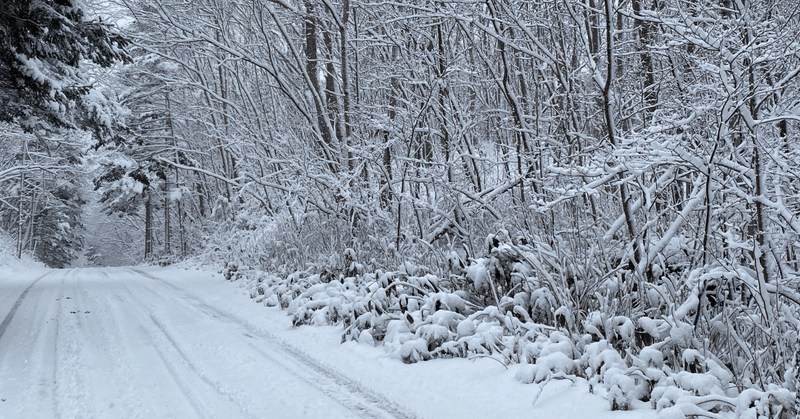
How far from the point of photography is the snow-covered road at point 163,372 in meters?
3.42

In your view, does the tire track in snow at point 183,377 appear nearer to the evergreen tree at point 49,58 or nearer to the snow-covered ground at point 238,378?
the snow-covered ground at point 238,378

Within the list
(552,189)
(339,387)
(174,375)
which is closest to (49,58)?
(174,375)

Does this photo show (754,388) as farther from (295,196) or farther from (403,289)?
(295,196)

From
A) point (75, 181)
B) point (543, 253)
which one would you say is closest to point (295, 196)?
point (543, 253)

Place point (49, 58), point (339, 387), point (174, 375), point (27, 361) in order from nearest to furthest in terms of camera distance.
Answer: point (339, 387) < point (174, 375) < point (27, 361) < point (49, 58)

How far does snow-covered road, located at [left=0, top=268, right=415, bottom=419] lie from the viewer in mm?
3416

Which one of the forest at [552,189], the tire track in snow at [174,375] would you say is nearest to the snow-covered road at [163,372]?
the tire track in snow at [174,375]

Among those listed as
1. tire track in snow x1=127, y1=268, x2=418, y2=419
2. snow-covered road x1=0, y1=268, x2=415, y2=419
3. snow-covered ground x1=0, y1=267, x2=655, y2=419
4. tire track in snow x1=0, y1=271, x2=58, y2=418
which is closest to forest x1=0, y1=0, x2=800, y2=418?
snow-covered ground x1=0, y1=267, x2=655, y2=419

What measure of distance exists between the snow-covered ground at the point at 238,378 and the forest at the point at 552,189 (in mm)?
245

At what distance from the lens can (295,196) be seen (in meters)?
9.77

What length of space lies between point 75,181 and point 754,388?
131 ft

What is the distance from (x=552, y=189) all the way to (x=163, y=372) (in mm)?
3414

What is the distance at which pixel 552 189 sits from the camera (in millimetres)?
4051

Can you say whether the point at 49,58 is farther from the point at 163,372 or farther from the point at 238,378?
the point at 238,378
